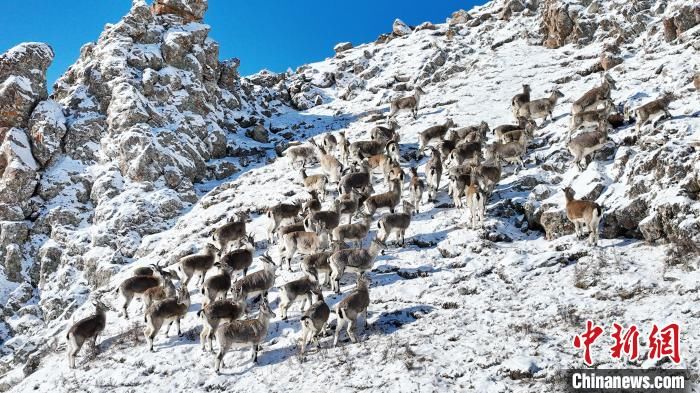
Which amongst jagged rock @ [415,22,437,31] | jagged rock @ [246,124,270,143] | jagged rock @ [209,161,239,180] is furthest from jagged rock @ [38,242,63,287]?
jagged rock @ [415,22,437,31]

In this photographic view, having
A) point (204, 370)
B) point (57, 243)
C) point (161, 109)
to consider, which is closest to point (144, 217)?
point (57, 243)

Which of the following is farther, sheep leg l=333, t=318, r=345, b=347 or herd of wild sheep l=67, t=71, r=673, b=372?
herd of wild sheep l=67, t=71, r=673, b=372

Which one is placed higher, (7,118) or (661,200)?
(7,118)

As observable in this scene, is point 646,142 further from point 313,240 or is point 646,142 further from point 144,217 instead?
point 144,217

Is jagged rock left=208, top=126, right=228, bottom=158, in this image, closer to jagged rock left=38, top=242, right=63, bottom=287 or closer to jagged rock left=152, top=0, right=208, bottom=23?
jagged rock left=38, top=242, right=63, bottom=287

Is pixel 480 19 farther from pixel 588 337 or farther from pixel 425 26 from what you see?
pixel 588 337

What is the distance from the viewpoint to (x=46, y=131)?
36.6 meters

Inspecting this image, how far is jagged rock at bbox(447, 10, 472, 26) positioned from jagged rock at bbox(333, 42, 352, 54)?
12953 millimetres

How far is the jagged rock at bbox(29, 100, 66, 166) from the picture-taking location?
35.9 m

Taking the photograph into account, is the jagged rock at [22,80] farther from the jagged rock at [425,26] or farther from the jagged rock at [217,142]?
the jagged rock at [425,26]

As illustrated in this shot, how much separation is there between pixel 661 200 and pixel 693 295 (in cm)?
423

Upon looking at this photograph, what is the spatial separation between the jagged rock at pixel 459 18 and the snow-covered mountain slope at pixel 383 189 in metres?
2.86

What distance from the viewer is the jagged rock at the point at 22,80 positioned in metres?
37.1

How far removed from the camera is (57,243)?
31.5 meters
